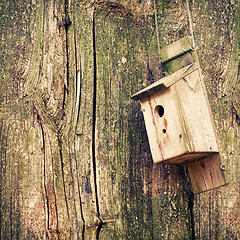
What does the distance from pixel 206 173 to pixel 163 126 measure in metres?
0.44

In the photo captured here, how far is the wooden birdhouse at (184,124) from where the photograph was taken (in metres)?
2.69

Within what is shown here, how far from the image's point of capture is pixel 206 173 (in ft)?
9.50

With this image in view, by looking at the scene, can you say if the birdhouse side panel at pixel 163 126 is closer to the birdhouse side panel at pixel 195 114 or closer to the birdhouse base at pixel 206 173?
the birdhouse side panel at pixel 195 114

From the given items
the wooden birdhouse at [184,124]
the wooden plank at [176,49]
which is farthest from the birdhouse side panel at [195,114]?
the wooden plank at [176,49]

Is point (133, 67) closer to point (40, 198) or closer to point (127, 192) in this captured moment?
point (127, 192)

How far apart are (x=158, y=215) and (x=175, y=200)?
6.0 inches

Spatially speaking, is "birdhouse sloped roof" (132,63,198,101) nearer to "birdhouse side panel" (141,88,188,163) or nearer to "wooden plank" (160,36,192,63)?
"birdhouse side panel" (141,88,188,163)

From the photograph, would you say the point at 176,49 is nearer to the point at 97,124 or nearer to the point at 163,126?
the point at 163,126

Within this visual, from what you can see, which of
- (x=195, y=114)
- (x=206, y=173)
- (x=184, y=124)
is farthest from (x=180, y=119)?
(x=206, y=173)

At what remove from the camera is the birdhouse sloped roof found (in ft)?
8.82

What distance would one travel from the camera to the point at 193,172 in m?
2.97

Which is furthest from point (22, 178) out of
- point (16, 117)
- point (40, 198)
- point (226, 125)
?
point (226, 125)

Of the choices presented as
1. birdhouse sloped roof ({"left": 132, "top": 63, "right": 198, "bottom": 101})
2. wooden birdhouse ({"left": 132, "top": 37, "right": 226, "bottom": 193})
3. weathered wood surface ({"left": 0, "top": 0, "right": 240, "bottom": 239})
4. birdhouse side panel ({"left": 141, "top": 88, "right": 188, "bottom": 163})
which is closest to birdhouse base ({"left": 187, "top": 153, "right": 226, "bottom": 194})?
wooden birdhouse ({"left": 132, "top": 37, "right": 226, "bottom": 193})

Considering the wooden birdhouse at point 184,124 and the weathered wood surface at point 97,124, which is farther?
the weathered wood surface at point 97,124
